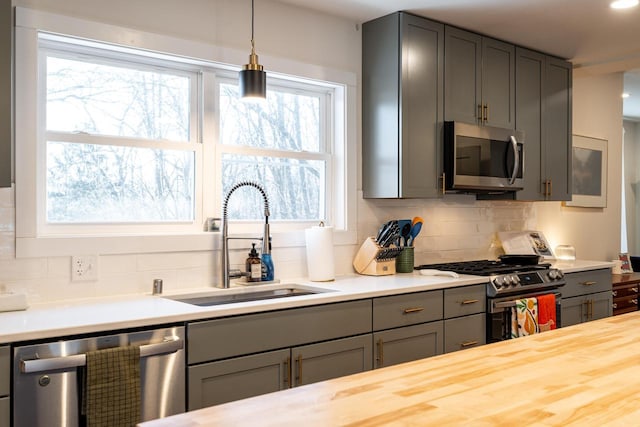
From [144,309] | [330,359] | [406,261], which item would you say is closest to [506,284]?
[406,261]

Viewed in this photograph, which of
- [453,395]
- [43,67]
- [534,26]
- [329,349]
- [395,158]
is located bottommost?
[329,349]

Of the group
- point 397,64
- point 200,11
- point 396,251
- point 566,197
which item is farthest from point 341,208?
point 566,197

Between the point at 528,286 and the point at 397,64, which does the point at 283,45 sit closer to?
the point at 397,64

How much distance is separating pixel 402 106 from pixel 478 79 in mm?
732

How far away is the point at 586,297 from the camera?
4285 mm

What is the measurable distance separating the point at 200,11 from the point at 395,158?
1.38m

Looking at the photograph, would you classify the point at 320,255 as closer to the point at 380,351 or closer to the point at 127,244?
the point at 380,351

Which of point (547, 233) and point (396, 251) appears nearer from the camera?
point (396, 251)

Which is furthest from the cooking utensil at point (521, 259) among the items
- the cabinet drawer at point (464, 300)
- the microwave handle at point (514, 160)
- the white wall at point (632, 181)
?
the white wall at point (632, 181)

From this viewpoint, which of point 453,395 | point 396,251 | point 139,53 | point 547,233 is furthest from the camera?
point 547,233

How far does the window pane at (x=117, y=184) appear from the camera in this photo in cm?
276

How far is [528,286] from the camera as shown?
3.71 m

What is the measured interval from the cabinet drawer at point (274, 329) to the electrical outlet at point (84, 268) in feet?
2.27

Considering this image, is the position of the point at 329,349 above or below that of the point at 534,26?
below
